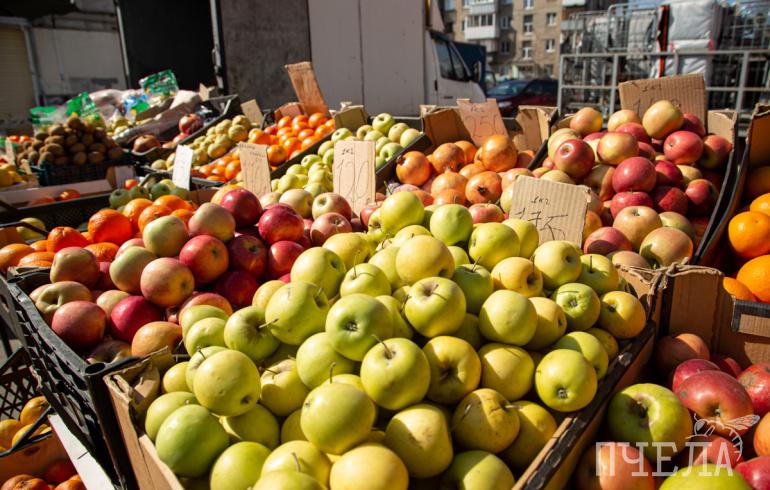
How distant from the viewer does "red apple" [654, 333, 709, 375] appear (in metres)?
1.94

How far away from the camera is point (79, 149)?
18.0 ft

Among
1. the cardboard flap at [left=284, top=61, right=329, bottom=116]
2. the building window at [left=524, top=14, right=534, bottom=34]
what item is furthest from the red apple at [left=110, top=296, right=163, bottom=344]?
the building window at [left=524, top=14, right=534, bottom=34]

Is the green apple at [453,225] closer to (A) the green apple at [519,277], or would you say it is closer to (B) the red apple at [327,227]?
(A) the green apple at [519,277]

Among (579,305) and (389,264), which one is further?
(389,264)

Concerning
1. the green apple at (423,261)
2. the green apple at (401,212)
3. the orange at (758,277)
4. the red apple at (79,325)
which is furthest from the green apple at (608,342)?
the red apple at (79,325)

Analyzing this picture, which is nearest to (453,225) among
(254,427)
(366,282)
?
(366,282)

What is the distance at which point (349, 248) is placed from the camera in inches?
85.3

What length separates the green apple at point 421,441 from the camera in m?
1.30

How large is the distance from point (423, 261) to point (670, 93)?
10.2 feet

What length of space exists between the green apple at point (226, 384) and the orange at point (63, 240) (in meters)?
1.94

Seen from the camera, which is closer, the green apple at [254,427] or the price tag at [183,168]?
the green apple at [254,427]

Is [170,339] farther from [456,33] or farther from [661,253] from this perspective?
[456,33]

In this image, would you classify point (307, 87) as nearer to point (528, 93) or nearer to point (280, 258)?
point (280, 258)

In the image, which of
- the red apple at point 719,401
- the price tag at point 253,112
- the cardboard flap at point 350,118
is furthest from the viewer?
the price tag at point 253,112
